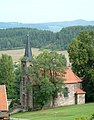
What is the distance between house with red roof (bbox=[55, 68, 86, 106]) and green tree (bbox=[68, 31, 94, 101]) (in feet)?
6.58

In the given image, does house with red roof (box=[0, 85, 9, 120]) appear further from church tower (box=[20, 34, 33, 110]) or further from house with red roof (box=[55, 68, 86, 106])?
house with red roof (box=[55, 68, 86, 106])

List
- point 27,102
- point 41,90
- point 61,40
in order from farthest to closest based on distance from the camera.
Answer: point 61,40
point 27,102
point 41,90

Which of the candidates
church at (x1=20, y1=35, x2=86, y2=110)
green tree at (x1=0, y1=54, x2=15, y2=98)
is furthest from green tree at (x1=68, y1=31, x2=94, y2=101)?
green tree at (x1=0, y1=54, x2=15, y2=98)

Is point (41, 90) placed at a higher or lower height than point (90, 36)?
lower

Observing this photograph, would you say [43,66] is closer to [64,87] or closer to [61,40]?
[64,87]

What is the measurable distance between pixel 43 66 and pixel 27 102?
6.75m

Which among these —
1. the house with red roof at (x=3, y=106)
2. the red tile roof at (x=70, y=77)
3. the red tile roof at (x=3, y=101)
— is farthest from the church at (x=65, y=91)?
the house with red roof at (x=3, y=106)

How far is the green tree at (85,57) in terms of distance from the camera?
65875 millimetres

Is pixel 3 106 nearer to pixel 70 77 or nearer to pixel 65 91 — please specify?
pixel 65 91

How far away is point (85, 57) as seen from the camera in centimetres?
6575

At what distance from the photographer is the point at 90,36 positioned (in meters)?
67.1

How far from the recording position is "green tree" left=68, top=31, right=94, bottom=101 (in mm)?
65875

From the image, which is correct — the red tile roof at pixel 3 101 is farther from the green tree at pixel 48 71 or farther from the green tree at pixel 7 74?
the green tree at pixel 7 74

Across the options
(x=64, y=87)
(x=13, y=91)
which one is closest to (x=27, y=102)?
(x=64, y=87)
